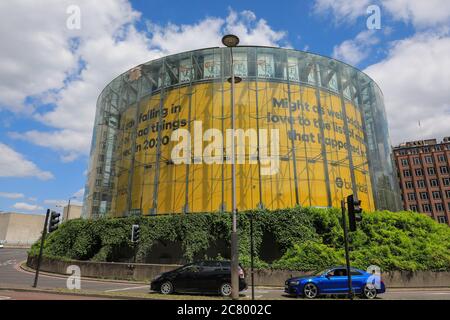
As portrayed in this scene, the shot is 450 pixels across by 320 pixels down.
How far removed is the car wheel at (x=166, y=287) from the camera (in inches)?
516

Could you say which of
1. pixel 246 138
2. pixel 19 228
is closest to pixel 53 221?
pixel 246 138

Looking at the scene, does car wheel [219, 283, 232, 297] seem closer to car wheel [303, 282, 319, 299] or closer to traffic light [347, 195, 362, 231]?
car wheel [303, 282, 319, 299]

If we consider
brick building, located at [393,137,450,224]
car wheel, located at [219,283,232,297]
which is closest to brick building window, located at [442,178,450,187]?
brick building, located at [393,137,450,224]

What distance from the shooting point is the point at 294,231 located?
2075cm

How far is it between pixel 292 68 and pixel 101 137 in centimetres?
2182

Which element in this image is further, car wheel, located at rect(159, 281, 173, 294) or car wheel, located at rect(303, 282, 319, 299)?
car wheel, located at rect(159, 281, 173, 294)

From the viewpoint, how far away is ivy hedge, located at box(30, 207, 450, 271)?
61.1 ft

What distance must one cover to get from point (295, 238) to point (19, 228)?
9636 cm

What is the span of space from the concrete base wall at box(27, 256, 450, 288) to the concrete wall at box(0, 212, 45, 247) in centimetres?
8293

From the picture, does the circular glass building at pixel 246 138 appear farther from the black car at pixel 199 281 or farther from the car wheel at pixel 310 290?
the car wheel at pixel 310 290

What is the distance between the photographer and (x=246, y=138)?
26.8 m

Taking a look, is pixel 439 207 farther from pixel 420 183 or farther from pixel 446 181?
pixel 420 183

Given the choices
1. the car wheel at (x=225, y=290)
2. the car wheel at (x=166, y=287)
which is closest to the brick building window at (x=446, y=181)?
the car wheel at (x=225, y=290)

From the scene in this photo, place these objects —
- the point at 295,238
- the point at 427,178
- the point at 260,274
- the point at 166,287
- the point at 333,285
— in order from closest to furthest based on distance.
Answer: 1. the point at 333,285
2. the point at 166,287
3. the point at 260,274
4. the point at 295,238
5. the point at 427,178
